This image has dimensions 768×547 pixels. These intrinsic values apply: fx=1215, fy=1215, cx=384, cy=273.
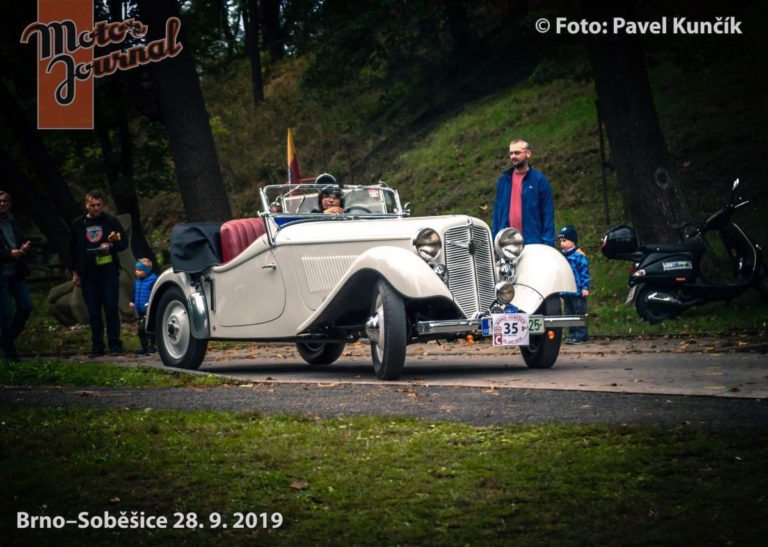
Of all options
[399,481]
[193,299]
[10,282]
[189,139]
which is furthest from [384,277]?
[189,139]

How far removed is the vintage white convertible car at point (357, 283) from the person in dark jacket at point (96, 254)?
2.04 meters

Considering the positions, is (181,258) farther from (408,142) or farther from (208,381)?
(408,142)

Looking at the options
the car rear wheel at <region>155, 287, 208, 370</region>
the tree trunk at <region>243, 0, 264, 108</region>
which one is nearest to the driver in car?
the car rear wheel at <region>155, 287, 208, 370</region>

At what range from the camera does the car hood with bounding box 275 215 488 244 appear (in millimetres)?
10297

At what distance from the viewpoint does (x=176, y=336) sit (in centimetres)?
1253

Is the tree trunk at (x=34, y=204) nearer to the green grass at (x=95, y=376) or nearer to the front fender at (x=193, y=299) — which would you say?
the front fender at (x=193, y=299)

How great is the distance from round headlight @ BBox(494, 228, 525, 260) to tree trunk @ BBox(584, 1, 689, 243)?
635 centimetres

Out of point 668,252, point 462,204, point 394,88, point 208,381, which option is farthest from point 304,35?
point 208,381

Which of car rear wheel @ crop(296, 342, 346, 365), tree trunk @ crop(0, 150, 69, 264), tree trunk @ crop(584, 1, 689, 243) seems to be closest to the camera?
car rear wheel @ crop(296, 342, 346, 365)

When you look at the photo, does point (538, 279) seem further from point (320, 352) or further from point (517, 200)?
point (320, 352)

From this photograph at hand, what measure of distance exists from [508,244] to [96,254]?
606 centimetres

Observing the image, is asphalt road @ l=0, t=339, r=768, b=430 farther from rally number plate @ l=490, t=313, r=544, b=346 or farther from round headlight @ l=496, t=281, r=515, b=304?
round headlight @ l=496, t=281, r=515, b=304

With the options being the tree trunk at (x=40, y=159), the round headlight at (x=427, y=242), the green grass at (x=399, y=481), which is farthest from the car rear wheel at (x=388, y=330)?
the tree trunk at (x=40, y=159)

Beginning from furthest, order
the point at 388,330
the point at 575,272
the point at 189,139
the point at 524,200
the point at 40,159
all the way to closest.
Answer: the point at 40,159
the point at 189,139
the point at 575,272
the point at 524,200
the point at 388,330
